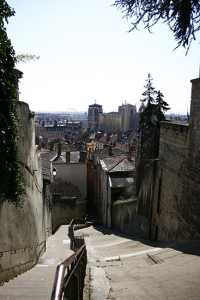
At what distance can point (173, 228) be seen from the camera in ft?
35.6

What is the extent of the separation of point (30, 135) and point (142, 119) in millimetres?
14132

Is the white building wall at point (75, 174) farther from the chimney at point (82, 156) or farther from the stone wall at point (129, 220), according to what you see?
the stone wall at point (129, 220)

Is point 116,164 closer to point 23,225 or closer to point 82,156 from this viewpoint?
point 82,156

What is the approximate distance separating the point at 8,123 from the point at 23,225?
11.4 ft

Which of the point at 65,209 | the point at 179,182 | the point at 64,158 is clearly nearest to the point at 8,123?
the point at 179,182

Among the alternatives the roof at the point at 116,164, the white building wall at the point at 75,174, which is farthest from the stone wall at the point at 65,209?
→ the roof at the point at 116,164

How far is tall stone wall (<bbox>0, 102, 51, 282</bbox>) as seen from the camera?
23.3 ft

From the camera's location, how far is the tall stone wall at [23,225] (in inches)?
280

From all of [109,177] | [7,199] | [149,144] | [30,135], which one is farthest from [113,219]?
[7,199]

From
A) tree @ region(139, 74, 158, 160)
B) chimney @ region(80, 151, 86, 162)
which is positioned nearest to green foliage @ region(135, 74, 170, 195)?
tree @ region(139, 74, 158, 160)

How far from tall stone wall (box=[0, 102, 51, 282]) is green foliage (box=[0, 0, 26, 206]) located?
0.49 m

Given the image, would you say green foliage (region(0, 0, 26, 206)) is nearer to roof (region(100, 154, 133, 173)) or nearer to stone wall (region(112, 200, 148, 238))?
stone wall (region(112, 200, 148, 238))

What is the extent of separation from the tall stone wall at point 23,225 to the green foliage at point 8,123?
49cm

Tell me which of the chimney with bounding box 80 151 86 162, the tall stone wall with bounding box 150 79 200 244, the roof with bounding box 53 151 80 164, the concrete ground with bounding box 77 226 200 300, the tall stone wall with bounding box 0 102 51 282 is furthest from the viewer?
the chimney with bounding box 80 151 86 162
